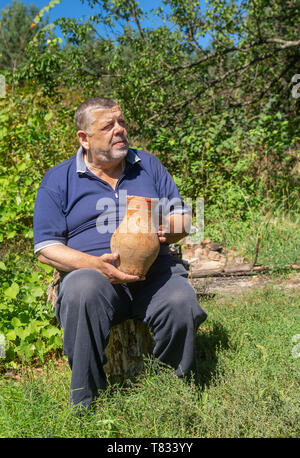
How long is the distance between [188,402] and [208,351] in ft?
2.96

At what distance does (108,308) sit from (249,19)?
5654 millimetres

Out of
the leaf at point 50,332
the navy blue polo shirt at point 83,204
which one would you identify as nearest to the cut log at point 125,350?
the navy blue polo shirt at point 83,204

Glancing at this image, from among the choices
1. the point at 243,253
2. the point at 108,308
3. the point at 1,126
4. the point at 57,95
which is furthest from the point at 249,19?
the point at 108,308

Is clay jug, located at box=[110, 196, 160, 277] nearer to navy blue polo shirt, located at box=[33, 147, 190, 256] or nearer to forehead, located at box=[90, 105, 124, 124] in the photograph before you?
navy blue polo shirt, located at box=[33, 147, 190, 256]

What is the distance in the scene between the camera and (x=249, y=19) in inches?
269

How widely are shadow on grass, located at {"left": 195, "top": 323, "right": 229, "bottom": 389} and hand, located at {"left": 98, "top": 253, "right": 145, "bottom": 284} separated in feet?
2.03

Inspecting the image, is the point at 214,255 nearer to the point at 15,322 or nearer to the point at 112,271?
the point at 15,322

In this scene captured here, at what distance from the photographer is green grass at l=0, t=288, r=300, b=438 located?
7.06 ft

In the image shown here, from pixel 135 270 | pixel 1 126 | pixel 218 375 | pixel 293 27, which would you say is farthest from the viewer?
pixel 293 27

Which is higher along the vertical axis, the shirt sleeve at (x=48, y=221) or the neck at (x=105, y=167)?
the neck at (x=105, y=167)

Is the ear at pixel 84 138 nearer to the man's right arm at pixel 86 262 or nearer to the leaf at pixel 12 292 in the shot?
the man's right arm at pixel 86 262

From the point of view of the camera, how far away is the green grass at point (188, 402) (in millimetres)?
2150
